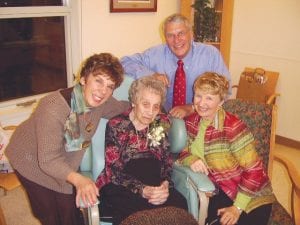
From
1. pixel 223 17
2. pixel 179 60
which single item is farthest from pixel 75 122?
pixel 223 17

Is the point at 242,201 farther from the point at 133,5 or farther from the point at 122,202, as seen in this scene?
the point at 133,5

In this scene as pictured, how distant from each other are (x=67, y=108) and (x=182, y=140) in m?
0.64

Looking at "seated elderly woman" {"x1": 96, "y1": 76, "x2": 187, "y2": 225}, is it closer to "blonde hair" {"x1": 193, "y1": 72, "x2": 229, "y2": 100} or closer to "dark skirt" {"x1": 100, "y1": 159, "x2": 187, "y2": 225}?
"dark skirt" {"x1": 100, "y1": 159, "x2": 187, "y2": 225}

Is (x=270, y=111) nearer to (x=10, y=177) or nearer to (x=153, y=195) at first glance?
(x=153, y=195)

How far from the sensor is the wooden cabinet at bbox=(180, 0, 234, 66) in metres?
3.64

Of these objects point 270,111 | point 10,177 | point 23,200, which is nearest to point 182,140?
point 270,111

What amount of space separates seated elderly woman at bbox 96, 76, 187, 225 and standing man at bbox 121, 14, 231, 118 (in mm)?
533

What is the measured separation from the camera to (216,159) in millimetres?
1807

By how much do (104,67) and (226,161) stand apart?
79cm

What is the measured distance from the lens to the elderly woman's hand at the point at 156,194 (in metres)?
1.69

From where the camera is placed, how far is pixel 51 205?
1.82 meters

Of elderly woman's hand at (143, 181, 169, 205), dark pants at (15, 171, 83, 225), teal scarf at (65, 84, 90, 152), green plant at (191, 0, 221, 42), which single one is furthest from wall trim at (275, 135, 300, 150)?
teal scarf at (65, 84, 90, 152)

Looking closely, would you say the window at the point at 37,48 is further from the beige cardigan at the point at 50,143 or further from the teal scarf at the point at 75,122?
the teal scarf at the point at 75,122

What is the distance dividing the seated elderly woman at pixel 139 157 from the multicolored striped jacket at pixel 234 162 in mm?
191
